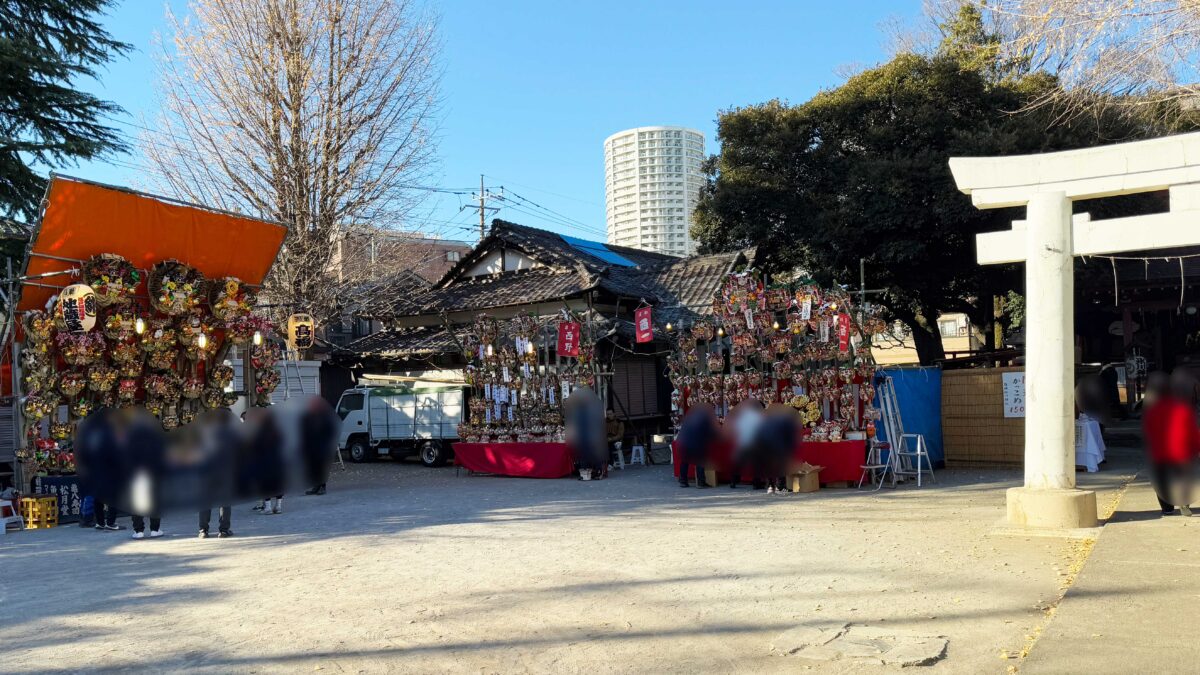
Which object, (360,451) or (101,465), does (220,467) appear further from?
(360,451)

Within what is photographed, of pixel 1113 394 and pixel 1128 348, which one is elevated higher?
pixel 1128 348

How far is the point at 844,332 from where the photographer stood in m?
13.3

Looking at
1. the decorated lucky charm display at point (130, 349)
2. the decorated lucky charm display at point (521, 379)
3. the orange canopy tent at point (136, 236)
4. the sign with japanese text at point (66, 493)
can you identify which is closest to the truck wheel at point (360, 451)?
the decorated lucky charm display at point (521, 379)

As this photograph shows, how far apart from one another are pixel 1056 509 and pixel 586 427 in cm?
Result: 803

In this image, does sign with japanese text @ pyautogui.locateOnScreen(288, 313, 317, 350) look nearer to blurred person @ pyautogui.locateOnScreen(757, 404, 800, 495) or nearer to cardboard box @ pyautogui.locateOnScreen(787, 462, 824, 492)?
blurred person @ pyautogui.locateOnScreen(757, 404, 800, 495)

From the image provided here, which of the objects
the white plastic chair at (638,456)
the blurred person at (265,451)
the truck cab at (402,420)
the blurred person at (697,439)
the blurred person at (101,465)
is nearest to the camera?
the blurred person at (101,465)

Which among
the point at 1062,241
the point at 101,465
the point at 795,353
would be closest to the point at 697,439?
the point at 795,353

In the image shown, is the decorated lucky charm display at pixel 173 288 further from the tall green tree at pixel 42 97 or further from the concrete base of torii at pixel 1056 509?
the concrete base of torii at pixel 1056 509

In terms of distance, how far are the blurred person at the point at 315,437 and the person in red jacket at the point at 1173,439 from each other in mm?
10620

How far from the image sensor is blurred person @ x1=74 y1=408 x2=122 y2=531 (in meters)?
9.99

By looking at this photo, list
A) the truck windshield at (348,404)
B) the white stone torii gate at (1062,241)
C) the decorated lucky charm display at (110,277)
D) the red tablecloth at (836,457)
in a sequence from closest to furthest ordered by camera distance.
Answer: the white stone torii gate at (1062,241), the decorated lucky charm display at (110,277), the red tablecloth at (836,457), the truck windshield at (348,404)

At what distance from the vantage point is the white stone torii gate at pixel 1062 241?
29.2 ft

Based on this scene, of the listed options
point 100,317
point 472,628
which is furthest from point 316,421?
point 472,628

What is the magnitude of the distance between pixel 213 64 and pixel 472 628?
55.8 ft
